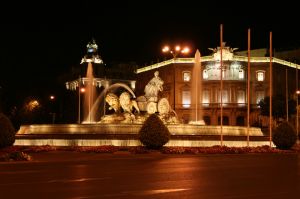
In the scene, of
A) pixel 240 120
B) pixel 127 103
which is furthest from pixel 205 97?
pixel 127 103

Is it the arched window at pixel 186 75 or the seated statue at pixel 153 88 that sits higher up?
the arched window at pixel 186 75

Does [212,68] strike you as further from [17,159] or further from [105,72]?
[17,159]

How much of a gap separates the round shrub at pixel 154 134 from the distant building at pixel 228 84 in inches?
2298

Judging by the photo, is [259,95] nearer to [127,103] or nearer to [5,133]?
[127,103]

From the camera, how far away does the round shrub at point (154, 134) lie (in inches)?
1092

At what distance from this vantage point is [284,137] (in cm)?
3219

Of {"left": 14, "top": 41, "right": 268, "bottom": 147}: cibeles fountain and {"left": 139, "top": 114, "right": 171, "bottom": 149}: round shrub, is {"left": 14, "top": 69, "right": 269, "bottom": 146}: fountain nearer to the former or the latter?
{"left": 14, "top": 41, "right": 268, "bottom": 147}: cibeles fountain

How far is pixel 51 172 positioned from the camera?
1622 centimetres

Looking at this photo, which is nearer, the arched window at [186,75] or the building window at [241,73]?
the building window at [241,73]

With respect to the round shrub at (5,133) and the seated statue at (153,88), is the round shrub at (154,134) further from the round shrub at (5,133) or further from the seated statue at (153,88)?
the seated statue at (153,88)

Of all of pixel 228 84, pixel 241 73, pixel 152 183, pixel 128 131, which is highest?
pixel 241 73

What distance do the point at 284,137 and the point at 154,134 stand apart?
9036 mm

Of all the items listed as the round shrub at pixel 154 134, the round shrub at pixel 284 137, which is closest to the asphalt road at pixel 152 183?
the round shrub at pixel 154 134

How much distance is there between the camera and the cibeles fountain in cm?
3027
